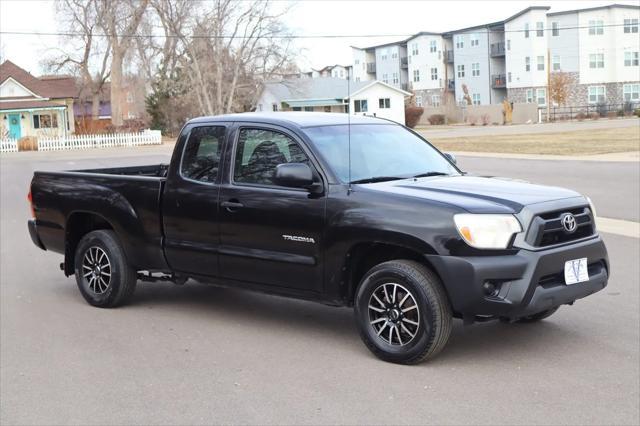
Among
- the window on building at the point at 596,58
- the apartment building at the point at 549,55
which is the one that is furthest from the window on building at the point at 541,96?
the window on building at the point at 596,58

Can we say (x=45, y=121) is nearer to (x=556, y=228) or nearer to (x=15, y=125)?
(x=15, y=125)

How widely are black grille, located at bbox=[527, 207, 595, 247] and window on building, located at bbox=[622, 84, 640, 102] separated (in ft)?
281

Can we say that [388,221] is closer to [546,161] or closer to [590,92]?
[546,161]

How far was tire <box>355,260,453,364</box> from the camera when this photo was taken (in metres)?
5.79

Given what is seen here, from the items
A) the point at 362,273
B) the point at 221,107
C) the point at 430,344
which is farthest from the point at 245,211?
the point at 221,107

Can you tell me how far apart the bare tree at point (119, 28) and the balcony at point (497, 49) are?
41.7 m

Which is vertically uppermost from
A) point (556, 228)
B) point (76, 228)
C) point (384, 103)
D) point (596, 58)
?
point (596, 58)

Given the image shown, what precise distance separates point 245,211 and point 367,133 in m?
1.26

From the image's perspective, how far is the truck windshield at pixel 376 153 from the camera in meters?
6.65

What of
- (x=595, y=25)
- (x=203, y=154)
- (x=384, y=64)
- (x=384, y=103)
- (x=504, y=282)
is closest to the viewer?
(x=504, y=282)

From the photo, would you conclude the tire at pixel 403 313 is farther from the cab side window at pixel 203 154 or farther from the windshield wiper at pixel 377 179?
the cab side window at pixel 203 154

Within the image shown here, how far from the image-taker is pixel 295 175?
633 centimetres

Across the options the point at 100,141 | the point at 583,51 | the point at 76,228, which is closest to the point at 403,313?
the point at 76,228

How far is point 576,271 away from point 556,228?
36 centimetres
